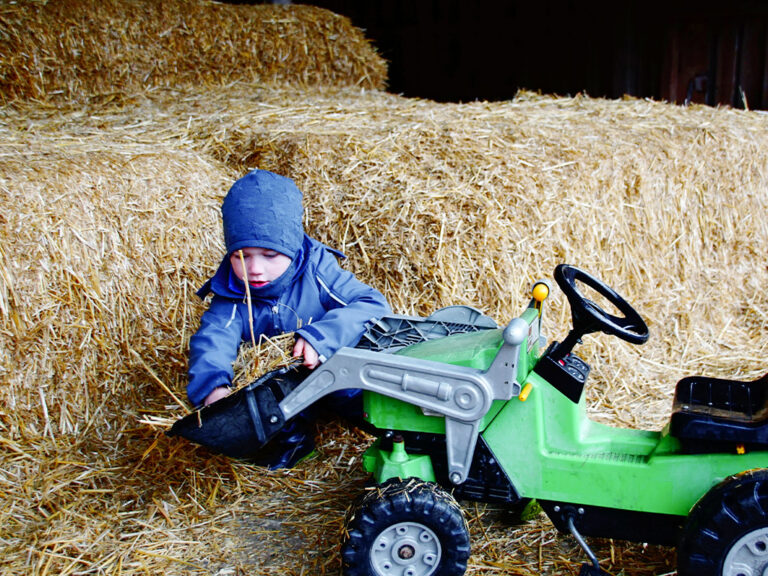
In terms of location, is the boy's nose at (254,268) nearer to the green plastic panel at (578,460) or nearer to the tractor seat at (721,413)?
the green plastic panel at (578,460)

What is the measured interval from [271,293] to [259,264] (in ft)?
0.49

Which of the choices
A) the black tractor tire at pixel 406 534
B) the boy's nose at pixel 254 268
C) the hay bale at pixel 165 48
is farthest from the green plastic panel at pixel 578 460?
the hay bale at pixel 165 48

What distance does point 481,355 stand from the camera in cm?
220

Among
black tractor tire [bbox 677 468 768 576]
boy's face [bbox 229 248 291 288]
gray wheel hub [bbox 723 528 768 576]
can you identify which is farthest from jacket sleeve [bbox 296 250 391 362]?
gray wheel hub [bbox 723 528 768 576]

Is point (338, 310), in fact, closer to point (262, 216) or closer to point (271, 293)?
point (271, 293)

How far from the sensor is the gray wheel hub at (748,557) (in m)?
1.97

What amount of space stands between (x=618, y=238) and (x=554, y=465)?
2.32 metres

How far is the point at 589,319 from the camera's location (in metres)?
2.12

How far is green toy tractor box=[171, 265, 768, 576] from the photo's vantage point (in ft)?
6.86

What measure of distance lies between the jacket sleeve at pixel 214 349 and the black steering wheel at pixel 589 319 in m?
1.23

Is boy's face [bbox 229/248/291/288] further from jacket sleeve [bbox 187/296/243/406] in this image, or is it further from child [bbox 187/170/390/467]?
jacket sleeve [bbox 187/296/243/406]

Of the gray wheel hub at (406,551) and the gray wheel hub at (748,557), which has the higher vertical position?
the gray wheel hub at (748,557)

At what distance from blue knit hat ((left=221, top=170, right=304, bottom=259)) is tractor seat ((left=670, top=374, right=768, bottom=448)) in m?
1.57

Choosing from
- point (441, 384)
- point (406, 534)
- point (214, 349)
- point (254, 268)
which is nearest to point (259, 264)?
point (254, 268)
